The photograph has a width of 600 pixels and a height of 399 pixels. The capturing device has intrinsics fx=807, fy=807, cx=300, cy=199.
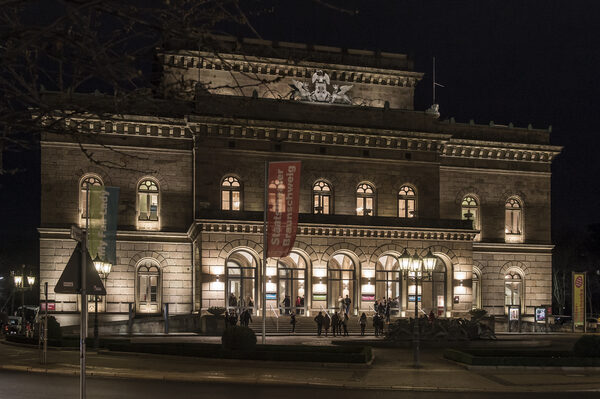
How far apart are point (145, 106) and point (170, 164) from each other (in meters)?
44.2

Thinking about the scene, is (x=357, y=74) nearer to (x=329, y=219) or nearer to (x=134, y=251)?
(x=329, y=219)

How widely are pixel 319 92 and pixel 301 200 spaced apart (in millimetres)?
7896

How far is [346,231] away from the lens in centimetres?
5275

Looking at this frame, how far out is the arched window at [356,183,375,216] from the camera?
55.5 meters

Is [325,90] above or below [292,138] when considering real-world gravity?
above

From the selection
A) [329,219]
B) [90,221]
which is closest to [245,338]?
[90,221]

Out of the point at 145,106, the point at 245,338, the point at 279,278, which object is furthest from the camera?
the point at 279,278

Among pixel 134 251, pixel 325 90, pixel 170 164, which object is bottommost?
pixel 134 251

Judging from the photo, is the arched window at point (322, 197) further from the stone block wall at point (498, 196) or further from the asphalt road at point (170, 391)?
the asphalt road at point (170, 391)

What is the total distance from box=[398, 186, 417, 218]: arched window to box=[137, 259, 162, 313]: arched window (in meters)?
17.2

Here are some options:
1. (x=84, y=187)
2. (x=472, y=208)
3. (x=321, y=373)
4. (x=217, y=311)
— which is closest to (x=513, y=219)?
(x=472, y=208)

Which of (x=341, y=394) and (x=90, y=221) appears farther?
(x=90, y=221)

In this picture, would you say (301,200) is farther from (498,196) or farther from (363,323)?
(498,196)

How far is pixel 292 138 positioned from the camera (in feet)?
177
